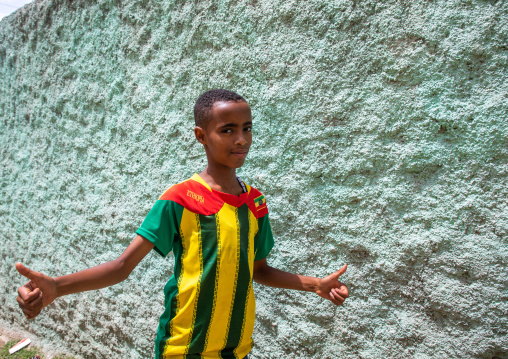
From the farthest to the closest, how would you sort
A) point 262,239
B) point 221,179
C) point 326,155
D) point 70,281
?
point 326,155 < point 262,239 < point 221,179 < point 70,281

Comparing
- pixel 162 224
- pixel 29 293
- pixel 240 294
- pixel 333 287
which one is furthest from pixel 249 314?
pixel 29 293

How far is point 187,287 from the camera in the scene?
1.40 meters

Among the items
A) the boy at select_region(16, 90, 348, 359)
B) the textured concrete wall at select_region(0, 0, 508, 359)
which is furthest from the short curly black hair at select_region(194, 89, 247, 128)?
the textured concrete wall at select_region(0, 0, 508, 359)

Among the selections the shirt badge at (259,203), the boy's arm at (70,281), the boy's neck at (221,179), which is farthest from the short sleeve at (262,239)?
the boy's arm at (70,281)

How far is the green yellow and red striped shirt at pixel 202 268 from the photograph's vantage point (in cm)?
139

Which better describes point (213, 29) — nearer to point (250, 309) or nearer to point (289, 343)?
point (250, 309)

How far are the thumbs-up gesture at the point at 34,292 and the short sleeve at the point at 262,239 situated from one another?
746mm

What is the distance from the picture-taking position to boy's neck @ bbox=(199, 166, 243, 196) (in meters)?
1.50

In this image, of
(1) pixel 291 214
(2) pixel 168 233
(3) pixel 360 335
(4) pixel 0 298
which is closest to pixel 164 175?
(1) pixel 291 214

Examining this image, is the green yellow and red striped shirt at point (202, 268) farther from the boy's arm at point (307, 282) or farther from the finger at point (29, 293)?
the finger at point (29, 293)

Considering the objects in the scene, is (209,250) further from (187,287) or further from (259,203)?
(259,203)

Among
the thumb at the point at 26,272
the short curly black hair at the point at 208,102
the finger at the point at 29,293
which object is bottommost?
the finger at the point at 29,293

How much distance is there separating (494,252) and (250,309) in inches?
37.0

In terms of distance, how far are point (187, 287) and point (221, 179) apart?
41 cm
